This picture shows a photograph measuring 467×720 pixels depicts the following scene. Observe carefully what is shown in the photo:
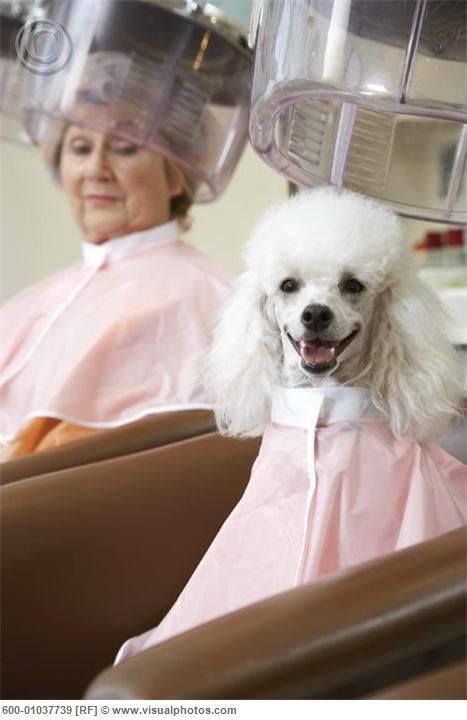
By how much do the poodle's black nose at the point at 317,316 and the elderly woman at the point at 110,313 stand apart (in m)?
0.47

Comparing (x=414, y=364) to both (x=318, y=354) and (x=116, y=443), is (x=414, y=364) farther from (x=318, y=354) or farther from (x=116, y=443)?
(x=116, y=443)

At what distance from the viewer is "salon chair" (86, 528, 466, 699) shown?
1.75ft

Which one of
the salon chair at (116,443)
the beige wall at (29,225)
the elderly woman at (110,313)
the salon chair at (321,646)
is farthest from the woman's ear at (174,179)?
the salon chair at (321,646)

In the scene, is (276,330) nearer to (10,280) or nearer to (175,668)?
(175,668)

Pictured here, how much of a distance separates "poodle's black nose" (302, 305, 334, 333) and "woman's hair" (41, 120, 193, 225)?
0.76 metres

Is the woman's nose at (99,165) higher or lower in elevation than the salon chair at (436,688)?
higher

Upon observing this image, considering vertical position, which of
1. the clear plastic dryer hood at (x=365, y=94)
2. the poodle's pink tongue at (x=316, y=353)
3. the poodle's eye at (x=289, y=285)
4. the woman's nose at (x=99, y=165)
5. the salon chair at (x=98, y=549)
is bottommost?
the salon chair at (x=98, y=549)

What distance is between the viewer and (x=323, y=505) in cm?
81

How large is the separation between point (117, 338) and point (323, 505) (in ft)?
2.09

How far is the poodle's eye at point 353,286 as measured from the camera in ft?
2.87

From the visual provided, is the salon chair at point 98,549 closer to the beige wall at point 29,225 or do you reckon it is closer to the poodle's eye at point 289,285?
the poodle's eye at point 289,285

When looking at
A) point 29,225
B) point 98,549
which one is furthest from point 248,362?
point 29,225

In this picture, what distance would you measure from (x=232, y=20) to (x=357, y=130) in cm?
40
